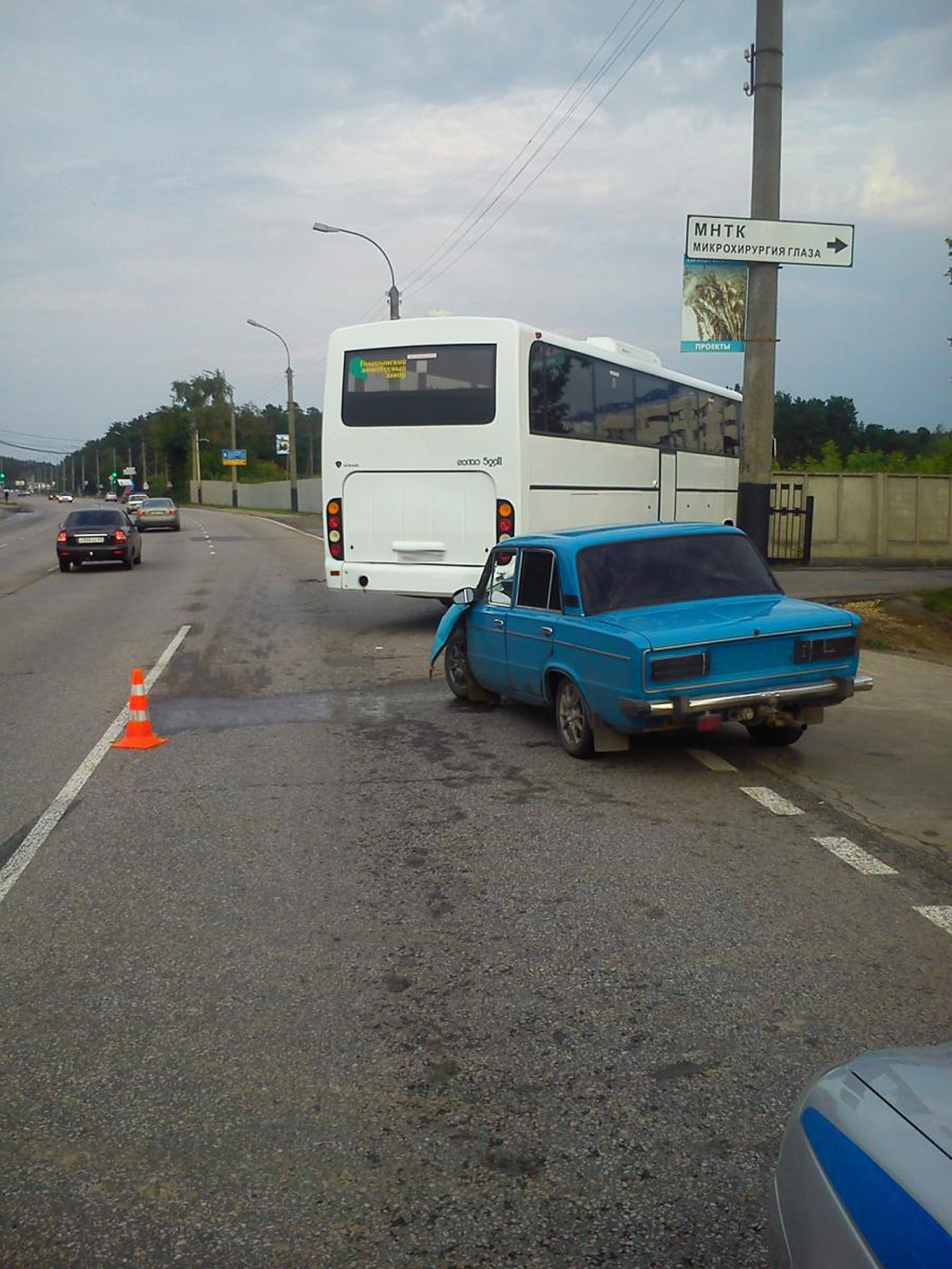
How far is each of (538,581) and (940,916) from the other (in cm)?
435

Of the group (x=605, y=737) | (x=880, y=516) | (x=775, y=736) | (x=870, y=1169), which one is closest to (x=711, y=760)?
(x=775, y=736)

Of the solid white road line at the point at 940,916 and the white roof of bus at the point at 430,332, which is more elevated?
the white roof of bus at the point at 430,332

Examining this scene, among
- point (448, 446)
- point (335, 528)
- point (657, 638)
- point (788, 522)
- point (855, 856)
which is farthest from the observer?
point (788, 522)

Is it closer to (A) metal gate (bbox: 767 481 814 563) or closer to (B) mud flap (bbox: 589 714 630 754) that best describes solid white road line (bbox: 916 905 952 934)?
(B) mud flap (bbox: 589 714 630 754)

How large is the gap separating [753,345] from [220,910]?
456 inches

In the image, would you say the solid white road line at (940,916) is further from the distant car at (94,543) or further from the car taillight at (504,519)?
the distant car at (94,543)

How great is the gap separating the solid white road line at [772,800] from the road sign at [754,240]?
9082 millimetres

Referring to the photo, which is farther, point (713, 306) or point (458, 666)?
point (713, 306)

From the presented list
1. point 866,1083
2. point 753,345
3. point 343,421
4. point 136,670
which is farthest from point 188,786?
point 753,345

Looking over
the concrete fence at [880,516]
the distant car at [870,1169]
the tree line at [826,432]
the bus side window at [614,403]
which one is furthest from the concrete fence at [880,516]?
the tree line at [826,432]

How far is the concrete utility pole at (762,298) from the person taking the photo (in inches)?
566

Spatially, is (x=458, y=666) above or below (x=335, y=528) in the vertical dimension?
below

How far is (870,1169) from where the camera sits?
1916mm

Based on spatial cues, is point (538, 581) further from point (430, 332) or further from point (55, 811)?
point (430, 332)
